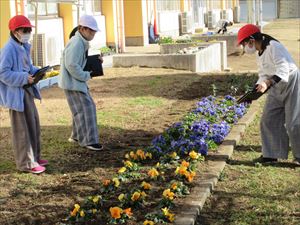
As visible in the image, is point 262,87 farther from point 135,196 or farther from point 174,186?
point 135,196

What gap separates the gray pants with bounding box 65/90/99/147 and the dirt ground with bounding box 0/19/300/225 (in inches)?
7.6

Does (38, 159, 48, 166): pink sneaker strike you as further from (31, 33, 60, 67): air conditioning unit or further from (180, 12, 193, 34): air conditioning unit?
(180, 12, 193, 34): air conditioning unit

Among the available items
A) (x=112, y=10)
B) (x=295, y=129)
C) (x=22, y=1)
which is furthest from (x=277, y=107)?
(x=112, y=10)

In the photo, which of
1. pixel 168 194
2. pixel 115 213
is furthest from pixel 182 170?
pixel 115 213

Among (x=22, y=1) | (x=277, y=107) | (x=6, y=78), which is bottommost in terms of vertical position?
(x=277, y=107)

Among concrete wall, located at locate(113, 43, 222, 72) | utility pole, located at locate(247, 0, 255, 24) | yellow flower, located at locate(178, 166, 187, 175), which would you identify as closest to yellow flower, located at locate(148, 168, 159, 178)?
yellow flower, located at locate(178, 166, 187, 175)

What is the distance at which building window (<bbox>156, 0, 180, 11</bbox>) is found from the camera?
28375 millimetres

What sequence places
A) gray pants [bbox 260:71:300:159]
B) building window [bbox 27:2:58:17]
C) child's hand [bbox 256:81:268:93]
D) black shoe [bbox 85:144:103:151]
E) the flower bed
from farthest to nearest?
1. building window [bbox 27:2:58:17]
2. black shoe [bbox 85:144:103:151]
3. gray pants [bbox 260:71:300:159]
4. child's hand [bbox 256:81:268:93]
5. the flower bed

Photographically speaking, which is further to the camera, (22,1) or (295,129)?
(22,1)

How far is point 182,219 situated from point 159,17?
23.5 m

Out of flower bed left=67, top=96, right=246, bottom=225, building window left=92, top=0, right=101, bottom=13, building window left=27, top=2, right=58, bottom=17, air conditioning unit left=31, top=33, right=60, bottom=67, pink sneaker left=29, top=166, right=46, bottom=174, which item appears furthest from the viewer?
building window left=92, top=0, right=101, bottom=13

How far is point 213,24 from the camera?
128 feet

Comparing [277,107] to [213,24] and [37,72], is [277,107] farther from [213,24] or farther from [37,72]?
[213,24]

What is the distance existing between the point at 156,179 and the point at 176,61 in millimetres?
10126
